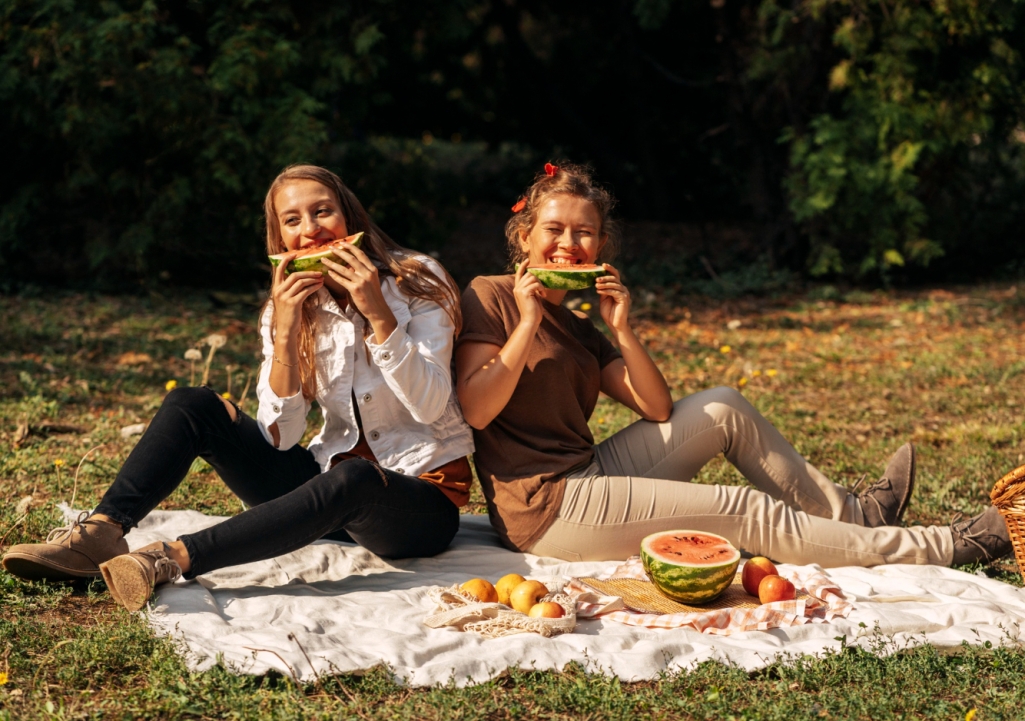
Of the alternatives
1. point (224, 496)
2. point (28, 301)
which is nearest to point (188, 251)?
point (28, 301)

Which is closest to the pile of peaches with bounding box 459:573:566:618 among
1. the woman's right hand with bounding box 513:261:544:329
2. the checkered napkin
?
the checkered napkin

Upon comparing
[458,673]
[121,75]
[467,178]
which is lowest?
[458,673]

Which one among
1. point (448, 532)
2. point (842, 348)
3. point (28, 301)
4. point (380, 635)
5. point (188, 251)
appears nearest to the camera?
point (380, 635)

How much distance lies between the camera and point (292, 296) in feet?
13.0

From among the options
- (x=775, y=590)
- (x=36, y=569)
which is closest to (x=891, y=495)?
(x=775, y=590)

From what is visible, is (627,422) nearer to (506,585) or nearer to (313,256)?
(506,585)

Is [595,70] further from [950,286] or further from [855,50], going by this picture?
[950,286]

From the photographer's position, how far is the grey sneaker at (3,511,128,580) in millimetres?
3836

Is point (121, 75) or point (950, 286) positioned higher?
point (121, 75)

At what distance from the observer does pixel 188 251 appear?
35.6 feet

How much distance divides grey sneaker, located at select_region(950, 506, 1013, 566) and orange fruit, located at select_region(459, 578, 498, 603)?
2.05 metres

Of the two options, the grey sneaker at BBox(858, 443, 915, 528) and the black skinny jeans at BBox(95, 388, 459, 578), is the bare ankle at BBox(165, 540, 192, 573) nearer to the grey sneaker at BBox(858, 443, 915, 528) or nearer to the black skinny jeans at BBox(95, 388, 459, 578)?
the black skinny jeans at BBox(95, 388, 459, 578)

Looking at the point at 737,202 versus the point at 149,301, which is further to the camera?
the point at 737,202

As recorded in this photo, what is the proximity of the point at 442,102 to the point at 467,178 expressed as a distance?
1240 millimetres
